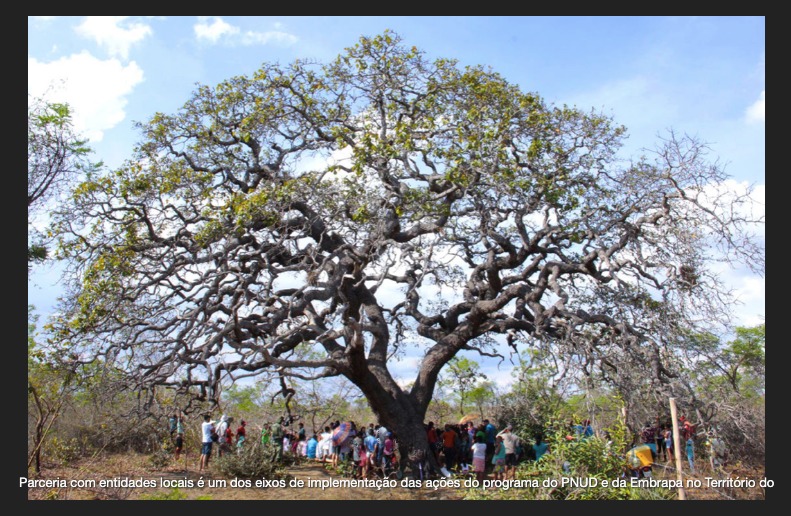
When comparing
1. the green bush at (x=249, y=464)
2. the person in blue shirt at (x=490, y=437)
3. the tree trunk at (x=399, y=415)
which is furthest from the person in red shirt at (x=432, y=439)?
the green bush at (x=249, y=464)

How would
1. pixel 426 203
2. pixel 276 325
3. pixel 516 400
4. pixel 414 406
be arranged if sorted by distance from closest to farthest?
pixel 276 325 < pixel 426 203 < pixel 414 406 < pixel 516 400

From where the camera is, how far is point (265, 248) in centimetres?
1186

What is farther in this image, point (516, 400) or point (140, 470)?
point (516, 400)

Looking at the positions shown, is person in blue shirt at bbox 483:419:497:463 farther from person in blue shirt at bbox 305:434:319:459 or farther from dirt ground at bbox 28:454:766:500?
person in blue shirt at bbox 305:434:319:459

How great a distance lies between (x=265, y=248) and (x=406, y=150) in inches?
133

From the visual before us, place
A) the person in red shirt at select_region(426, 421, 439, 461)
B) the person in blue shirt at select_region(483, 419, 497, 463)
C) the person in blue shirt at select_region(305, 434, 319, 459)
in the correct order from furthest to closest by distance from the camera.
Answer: the person in blue shirt at select_region(305, 434, 319, 459) → the person in red shirt at select_region(426, 421, 439, 461) → the person in blue shirt at select_region(483, 419, 497, 463)

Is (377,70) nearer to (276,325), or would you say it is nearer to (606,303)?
(276,325)

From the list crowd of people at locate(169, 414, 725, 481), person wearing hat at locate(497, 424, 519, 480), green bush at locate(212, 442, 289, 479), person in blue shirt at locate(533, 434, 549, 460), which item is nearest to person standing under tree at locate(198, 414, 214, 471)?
crowd of people at locate(169, 414, 725, 481)

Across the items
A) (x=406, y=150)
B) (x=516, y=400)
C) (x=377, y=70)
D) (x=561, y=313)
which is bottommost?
(x=516, y=400)

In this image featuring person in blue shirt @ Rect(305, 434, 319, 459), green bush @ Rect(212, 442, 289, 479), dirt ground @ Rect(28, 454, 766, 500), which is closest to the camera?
dirt ground @ Rect(28, 454, 766, 500)

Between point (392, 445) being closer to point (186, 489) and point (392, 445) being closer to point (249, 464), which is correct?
point (249, 464)

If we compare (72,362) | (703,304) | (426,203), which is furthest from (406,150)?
(72,362)

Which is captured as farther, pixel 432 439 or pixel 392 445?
pixel 432 439

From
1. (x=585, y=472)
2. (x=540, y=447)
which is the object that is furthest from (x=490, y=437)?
(x=585, y=472)
